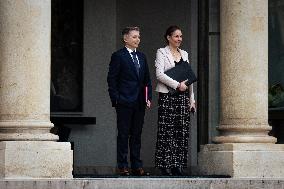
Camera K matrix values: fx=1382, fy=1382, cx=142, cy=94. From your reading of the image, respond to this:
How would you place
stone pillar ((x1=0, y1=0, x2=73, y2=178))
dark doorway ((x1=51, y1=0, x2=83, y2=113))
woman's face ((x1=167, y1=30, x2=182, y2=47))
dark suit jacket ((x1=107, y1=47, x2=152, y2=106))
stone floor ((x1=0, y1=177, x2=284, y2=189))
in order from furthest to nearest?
dark doorway ((x1=51, y1=0, x2=83, y2=113)) < woman's face ((x1=167, y1=30, x2=182, y2=47)) < dark suit jacket ((x1=107, y1=47, x2=152, y2=106)) < stone pillar ((x1=0, y1=0, x2=73, y2=178)) < stone floor ((x1=0, y1=177, x2=284, y2=189))

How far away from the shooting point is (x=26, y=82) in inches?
720

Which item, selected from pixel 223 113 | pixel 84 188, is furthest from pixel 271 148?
pixel 84 188

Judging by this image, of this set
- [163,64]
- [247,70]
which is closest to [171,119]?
[163,64]

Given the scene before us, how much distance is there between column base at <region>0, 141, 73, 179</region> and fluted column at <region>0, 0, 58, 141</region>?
16cm

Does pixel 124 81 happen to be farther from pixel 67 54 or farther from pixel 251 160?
pixel 67 54

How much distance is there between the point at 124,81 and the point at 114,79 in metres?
0.17

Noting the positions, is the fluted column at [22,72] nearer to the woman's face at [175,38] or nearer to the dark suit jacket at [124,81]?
the dark suit jacket at [124,81]

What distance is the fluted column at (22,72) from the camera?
18281 mm

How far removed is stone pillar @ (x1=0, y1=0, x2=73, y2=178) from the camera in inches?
717

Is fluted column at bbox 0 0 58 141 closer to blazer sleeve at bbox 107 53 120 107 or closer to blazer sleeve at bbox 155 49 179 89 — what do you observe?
blazer sleeve at bbox 107 53 120 107

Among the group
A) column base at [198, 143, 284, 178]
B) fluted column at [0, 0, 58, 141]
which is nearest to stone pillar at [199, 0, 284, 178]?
column base at [198, 143, 284, 178]

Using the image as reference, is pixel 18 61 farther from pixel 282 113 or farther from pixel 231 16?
pixel 282 113

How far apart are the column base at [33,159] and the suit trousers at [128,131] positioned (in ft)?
3.48

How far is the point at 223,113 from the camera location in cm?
1950
